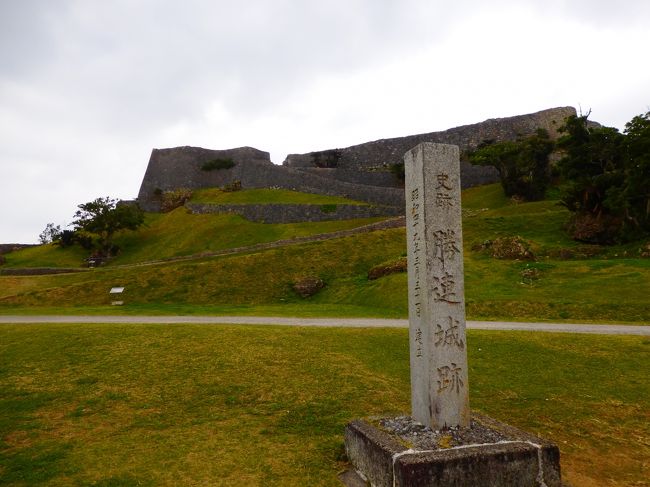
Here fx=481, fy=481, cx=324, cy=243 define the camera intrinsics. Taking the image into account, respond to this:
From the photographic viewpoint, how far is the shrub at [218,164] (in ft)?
181

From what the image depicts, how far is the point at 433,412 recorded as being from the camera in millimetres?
5309

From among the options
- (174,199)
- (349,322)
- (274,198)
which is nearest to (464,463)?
(349,322)

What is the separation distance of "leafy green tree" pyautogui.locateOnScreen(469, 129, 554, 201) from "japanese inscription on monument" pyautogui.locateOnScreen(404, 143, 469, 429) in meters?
31.8

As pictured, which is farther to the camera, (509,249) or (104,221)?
(104,221)

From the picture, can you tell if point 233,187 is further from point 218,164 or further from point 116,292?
point 116,292

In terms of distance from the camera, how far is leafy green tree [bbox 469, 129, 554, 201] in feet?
112

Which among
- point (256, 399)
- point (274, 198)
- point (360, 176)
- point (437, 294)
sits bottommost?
point (256, 399)

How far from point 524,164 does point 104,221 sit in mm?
31866

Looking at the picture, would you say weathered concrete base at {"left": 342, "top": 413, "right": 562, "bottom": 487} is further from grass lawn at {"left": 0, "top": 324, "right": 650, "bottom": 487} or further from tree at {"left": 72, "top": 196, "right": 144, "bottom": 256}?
tree at {"left": 72, "top": 196, "right": 144, "bottom": 256}

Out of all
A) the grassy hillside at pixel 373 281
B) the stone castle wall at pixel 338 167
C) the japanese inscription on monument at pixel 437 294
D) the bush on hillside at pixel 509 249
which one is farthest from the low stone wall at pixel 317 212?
the japanese inscription on monument at pixel 437 294

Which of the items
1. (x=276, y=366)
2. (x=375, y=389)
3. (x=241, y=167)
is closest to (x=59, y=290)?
(x=276, y=366)

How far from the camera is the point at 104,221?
37.4m

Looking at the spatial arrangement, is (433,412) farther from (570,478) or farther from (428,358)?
(570,478)

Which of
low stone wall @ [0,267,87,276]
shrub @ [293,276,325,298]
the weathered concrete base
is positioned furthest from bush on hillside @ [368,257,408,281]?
low stone wall @ [0,267,87,276]
